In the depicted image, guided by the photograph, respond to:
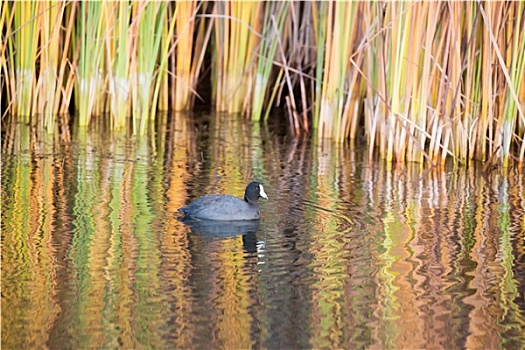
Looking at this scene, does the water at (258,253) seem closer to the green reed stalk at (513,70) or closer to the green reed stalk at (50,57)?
the green reed stalk at (513,70)

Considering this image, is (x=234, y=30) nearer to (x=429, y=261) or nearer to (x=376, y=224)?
(x=376, y=224)

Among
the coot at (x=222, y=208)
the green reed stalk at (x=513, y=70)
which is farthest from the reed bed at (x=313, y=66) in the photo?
the coot at (x=222, y=208)

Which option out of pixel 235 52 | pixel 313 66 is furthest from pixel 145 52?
pixel 313 66

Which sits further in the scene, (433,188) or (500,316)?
(433,188)

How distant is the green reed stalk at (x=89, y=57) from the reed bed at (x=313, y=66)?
0.01m

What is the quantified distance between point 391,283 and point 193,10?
5.39m

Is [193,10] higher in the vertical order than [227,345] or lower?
higher

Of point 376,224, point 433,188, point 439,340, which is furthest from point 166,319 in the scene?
point 433,188

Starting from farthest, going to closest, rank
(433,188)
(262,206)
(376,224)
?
(433,188) → (262,206) → (376,224)

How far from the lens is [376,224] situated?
274 inches

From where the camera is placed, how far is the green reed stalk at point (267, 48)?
10297 millimetres

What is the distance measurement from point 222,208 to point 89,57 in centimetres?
324

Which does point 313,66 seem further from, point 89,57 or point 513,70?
point 513,70

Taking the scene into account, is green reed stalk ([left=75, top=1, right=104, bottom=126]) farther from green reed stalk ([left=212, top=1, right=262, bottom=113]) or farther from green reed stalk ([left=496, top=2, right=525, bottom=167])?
green reed stalk ([left=496, top=2, right=525, bottom=167])
